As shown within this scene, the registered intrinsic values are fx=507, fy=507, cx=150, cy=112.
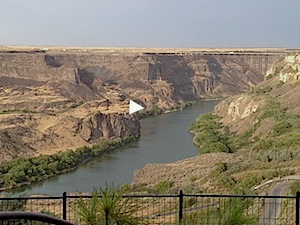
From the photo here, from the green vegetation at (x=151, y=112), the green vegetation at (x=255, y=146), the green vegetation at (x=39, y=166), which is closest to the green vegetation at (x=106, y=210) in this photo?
the green vegetation at (x=255, y=146)

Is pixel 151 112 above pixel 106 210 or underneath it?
underneath

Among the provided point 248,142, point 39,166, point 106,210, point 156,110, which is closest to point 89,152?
point 39,166

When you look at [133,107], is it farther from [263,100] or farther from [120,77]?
[120,77]

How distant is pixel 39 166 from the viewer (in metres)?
15.9

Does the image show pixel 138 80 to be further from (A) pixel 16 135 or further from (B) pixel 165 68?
(A) pixel 16 135

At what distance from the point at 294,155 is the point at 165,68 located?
36.5 metres

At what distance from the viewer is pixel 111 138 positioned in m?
22.6

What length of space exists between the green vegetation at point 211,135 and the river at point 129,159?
1.48 ft

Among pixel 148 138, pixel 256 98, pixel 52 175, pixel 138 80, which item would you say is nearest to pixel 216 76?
pixel 138 80

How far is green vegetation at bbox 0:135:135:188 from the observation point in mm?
14664

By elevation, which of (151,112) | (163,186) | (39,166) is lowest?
(39,166)

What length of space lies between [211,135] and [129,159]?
4.59 meters

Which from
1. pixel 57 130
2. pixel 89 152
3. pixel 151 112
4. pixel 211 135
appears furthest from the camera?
pixel 151 112

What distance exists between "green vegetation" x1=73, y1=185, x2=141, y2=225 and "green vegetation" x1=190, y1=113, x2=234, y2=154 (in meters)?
15.2
